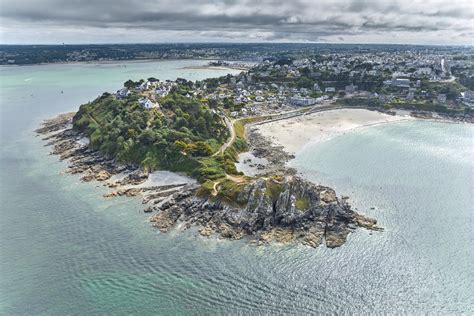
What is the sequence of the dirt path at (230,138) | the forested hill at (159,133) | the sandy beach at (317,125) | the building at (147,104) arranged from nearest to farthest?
the forested hill at (159,133) → the dirt path at (230,138) → the sandy beach at (317,125) → the building at (147,104)

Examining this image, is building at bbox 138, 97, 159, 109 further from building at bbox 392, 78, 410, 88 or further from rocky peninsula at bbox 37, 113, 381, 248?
building at bbox 392, 78, 410, 88

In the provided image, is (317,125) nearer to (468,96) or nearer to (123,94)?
(123,94)

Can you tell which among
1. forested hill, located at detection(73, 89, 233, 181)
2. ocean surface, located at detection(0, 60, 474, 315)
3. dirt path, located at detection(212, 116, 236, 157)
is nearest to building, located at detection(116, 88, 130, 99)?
forested hill, located at detection(73, 89, 233, 181)

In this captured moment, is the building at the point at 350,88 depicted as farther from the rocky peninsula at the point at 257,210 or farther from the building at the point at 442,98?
the rocky peninsula at the point at 257,210

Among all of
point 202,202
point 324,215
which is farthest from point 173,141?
point 324,215

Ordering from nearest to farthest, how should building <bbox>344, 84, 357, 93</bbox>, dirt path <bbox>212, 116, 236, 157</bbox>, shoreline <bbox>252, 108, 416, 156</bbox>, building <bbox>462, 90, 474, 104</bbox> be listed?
dirt path <bbox>212, 116, 236, 157</bbox>
shoreline <bbox>252, 108, 416, 156</bbox>
building <bbox>462, 90, 474, 104</bbox>
building <bbox>344, 84, 357, 93</bbox>

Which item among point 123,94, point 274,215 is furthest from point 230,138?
point 123,94

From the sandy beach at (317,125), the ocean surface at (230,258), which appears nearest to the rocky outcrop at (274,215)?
the ocean surface at (230,258)
